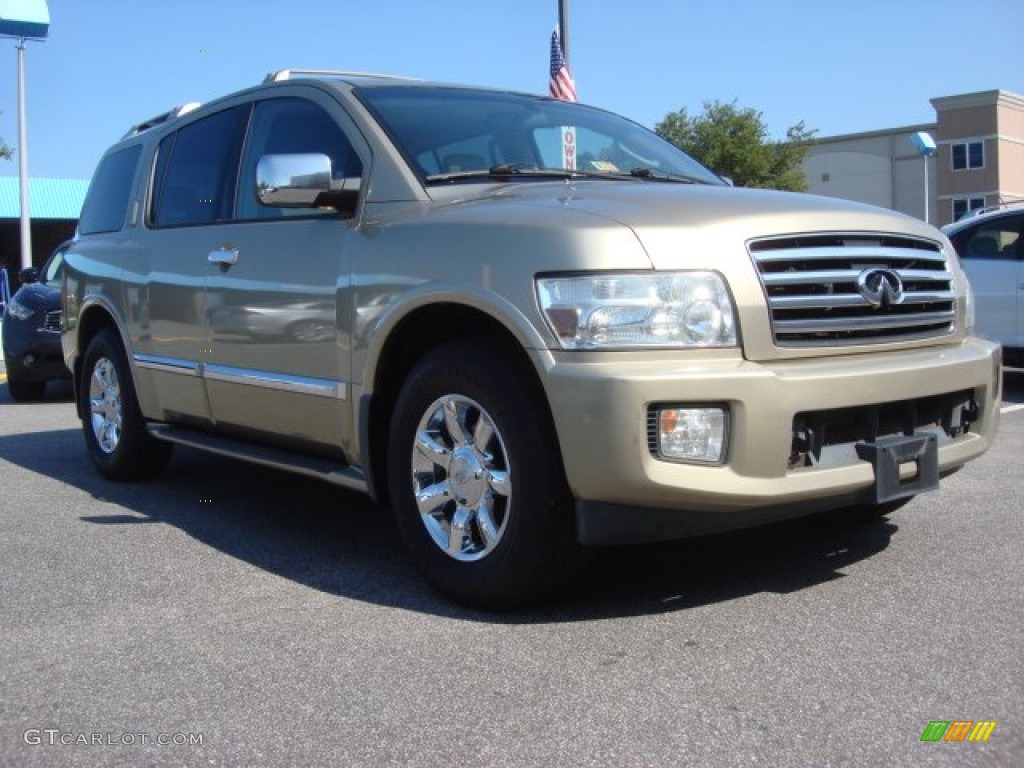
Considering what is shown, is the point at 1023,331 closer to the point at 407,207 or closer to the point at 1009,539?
the point at 1009,539

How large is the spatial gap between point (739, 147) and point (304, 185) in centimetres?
4376

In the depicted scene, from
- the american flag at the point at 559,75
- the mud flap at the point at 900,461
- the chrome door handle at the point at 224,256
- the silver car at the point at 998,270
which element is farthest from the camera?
the american flag at the point at 559,75

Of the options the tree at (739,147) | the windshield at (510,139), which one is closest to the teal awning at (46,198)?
the tree at (739,147)

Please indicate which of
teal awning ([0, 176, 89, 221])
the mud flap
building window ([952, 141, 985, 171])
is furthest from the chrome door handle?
building window ([952, 141, 985, 171])

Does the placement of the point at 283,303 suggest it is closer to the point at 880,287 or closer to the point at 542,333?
the point at 542,333

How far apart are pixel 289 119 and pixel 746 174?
4288cm

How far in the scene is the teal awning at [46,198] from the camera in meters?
34.2

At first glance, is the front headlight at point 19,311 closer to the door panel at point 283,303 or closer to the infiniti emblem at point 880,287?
the door panel at point 283,303

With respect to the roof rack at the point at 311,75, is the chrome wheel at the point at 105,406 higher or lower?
lower

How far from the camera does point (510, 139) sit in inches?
180

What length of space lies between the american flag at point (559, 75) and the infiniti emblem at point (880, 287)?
10311 mm

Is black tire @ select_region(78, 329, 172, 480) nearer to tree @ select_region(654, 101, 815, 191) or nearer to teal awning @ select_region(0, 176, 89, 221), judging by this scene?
teal awning @ select_region(0, 176, 89, 221)

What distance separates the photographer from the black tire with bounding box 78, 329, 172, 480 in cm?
591

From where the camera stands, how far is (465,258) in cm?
354
